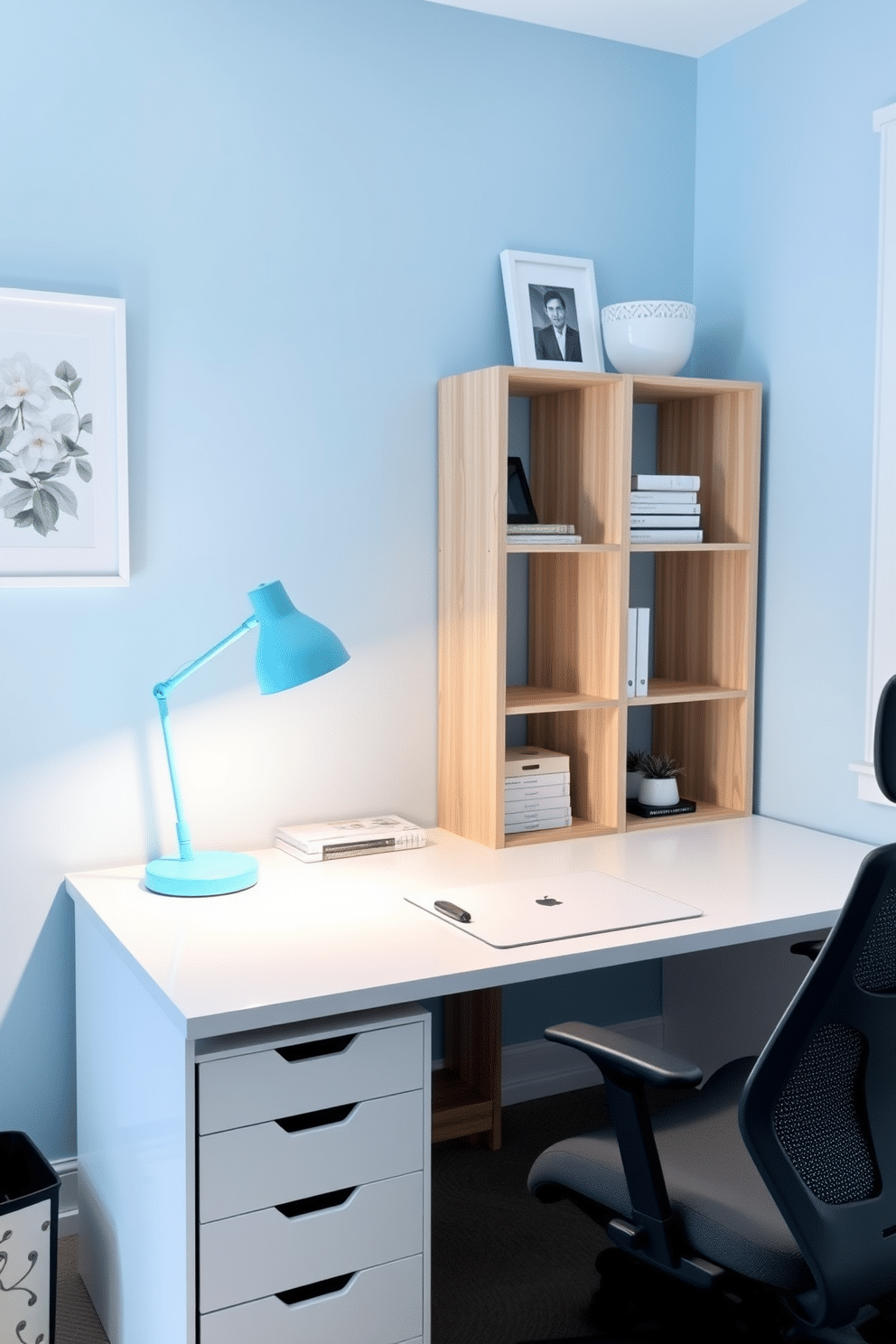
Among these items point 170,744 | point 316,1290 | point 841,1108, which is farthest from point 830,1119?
point 170,744

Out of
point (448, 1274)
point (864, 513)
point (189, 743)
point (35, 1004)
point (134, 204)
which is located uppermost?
point (134, 204)

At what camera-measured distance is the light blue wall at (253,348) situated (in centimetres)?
224

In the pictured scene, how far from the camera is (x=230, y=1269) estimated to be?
165 cm

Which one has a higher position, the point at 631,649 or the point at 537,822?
the point at 631,649

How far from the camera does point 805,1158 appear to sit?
1.46m

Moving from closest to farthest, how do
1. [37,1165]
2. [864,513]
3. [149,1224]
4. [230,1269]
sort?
[230,1269] < [149,1224] < [37,1165] < [864,513]

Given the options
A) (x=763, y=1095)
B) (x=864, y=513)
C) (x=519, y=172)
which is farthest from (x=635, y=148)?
(x=763, y=1095)

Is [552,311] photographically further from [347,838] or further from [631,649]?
[347,838]

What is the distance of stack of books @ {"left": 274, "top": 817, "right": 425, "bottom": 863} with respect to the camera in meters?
2.35

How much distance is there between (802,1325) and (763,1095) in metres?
0.34

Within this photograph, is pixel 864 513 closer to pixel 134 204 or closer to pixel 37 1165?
pixel 134 204

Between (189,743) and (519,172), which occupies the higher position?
(519,172)

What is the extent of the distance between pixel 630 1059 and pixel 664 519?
140cm

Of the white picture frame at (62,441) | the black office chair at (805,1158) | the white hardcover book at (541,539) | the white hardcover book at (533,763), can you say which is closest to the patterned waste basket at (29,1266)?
the black office chair at (805,1158)
